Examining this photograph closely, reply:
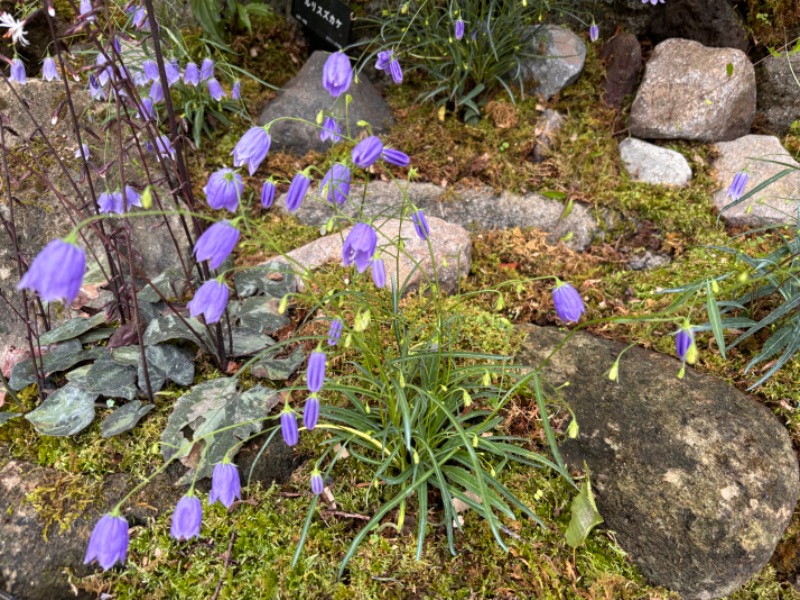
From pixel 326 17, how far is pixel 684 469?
3.86 meters

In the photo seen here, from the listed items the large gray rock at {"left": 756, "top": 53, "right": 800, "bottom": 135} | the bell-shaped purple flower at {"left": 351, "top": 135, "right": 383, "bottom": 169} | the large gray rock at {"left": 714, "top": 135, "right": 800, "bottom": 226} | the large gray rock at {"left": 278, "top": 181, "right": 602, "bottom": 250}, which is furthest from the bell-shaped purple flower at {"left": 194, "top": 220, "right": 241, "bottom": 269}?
the large gray rock at {"left": 756, "top": 53, "right": 800, "bottom": 135}

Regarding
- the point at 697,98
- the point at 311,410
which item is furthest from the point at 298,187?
the point at 697,98

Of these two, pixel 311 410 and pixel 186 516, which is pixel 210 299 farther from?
pixel 186 516

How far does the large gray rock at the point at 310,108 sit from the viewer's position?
414 centimetres

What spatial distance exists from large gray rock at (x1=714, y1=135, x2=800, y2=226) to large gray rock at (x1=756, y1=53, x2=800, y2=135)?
1.15 ft

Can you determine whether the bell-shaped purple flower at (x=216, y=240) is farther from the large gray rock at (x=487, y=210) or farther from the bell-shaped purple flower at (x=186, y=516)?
the large gray rock at (x=487, y=210)

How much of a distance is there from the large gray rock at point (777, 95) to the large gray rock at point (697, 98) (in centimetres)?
21

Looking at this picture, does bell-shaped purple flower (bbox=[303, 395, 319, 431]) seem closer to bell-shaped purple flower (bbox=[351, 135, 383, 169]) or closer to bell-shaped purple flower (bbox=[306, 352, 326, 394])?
bell-shaped purple flower (bbox=[306, 352, 326, 394])

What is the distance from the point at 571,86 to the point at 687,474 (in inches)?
126

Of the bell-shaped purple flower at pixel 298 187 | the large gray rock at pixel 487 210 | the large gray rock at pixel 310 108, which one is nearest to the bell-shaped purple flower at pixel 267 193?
the bell-shaped purple flower at pixel 298 187

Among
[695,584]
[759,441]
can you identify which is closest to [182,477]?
[695,584]

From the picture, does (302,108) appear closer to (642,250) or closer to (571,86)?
(571,86)

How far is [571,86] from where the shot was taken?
436 centimetres

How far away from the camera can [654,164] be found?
153 inches
